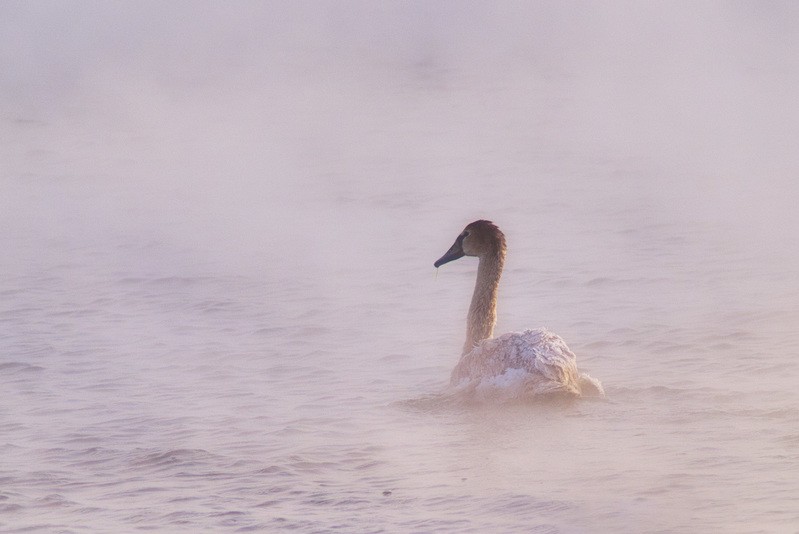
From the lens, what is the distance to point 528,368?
10.4 metres

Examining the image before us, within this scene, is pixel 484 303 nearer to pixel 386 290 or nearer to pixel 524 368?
pixel 524 368

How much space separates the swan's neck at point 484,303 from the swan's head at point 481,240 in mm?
30

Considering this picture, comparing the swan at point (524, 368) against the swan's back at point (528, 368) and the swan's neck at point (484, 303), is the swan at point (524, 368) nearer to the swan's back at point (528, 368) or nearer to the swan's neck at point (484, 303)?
the swan's back at point (528, 368)

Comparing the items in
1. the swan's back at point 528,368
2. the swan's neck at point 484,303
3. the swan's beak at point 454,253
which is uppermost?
the swan's beak at point 454,253

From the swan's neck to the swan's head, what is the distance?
3 centimetres

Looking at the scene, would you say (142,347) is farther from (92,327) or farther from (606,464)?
(606,464)

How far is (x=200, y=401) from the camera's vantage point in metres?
10.9

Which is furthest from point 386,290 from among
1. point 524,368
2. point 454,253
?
point 524,368

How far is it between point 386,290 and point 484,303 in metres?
2.55

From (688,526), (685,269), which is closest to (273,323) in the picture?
(685,269)

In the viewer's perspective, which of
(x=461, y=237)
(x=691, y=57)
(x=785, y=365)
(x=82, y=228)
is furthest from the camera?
(x=691, y=57)

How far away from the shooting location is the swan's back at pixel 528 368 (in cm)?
1034

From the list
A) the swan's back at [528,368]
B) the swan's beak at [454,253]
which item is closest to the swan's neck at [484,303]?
the swan's beak at [454,253]

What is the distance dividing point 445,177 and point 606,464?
11298mm
